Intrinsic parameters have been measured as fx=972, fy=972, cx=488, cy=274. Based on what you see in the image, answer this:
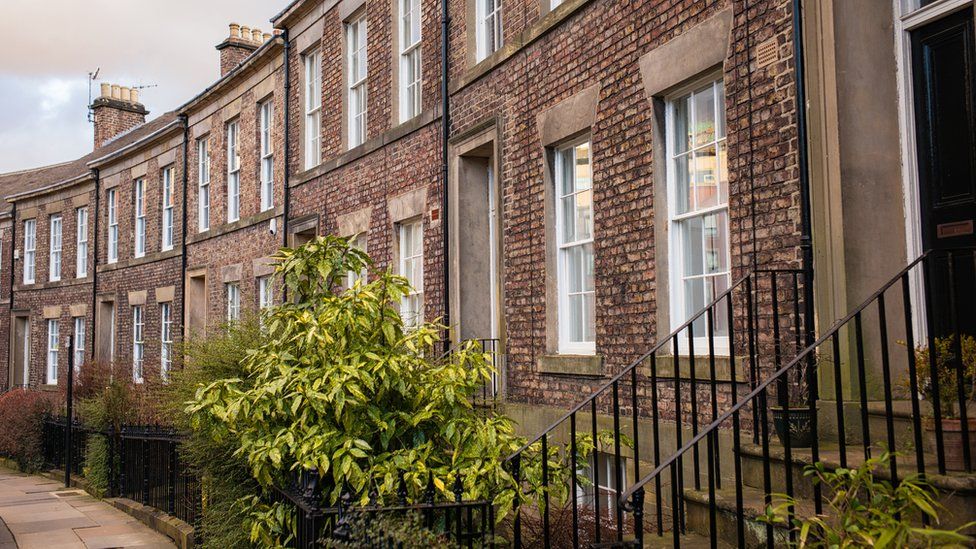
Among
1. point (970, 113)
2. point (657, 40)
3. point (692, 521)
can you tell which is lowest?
point (692, 521)

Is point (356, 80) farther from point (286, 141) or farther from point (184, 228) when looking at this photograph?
point (184, 228)

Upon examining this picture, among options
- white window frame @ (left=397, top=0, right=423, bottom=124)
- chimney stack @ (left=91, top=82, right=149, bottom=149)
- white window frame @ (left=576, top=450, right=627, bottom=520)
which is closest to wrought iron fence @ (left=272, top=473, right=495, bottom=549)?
white window frame @ (left=576, top=450, right=627, bottom=520)

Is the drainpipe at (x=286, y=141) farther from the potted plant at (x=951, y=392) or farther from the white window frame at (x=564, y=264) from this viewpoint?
the potted plant at (x=951, y=392)

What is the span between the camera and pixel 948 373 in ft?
15.8

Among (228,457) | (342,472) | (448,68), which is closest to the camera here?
(342,472)

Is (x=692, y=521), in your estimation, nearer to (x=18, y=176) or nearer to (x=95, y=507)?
(x=95, y=507)

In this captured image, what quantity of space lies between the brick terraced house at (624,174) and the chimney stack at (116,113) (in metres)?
13.5

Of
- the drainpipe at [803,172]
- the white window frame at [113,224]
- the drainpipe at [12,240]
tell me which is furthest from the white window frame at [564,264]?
the drainpipe at [12,240]

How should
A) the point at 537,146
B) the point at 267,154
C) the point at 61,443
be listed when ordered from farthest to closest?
the point at 61,443, the point at 267,154, the point at 537,146

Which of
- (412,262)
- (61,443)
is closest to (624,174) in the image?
(412,262)

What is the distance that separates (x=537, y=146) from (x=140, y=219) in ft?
55.1

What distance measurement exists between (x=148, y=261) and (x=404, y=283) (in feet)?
54.4

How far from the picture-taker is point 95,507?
14.6 metres

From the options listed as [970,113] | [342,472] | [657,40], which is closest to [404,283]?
[342,472]
